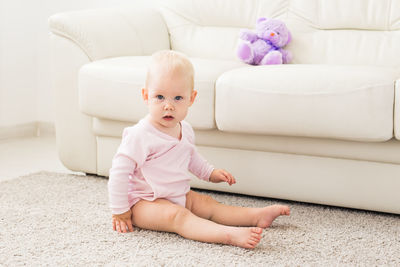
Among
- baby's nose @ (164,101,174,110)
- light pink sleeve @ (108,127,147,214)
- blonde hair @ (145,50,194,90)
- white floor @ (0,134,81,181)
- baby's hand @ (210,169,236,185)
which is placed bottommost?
white floor @ (0,134,81,181)

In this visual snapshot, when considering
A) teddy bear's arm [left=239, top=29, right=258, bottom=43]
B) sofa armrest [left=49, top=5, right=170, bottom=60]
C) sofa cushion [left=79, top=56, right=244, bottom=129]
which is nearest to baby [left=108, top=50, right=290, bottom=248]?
sofa cushion [left=79, top=56, right=244, bottom=129]

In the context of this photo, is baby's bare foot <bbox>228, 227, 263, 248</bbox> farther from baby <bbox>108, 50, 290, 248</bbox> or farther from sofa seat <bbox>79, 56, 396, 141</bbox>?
sofa seat <bbox>79, 56, 396, 141</bbox>

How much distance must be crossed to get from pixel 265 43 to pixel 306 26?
261 mm

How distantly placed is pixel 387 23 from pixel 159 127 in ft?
3.89

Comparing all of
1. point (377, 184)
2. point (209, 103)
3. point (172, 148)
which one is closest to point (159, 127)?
point (172, 148)

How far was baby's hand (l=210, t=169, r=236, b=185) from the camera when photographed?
1569 millimetres

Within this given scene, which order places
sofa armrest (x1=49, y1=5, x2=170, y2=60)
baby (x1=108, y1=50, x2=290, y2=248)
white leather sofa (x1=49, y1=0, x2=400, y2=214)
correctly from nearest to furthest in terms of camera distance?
1. baby (x1=108, y1=50, x2=290, y2=248)
2. white leather sofa (x1=49, y1=0, x2=400, y2=214)
3. sofa armrest (x1=49, y1=5, x2=170, y2=60)

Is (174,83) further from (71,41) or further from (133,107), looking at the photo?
(71,41)

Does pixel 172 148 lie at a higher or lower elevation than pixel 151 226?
higher

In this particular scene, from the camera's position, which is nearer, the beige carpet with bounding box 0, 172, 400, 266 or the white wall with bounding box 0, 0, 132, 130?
the beige carpet with bounding box 0, 172, 400, 266

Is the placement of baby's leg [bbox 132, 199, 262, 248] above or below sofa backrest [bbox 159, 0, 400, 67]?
below

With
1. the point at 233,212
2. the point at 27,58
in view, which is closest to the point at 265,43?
the point at 233,212

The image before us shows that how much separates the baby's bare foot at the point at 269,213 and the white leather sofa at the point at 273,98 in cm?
24

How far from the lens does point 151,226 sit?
1443 mm
